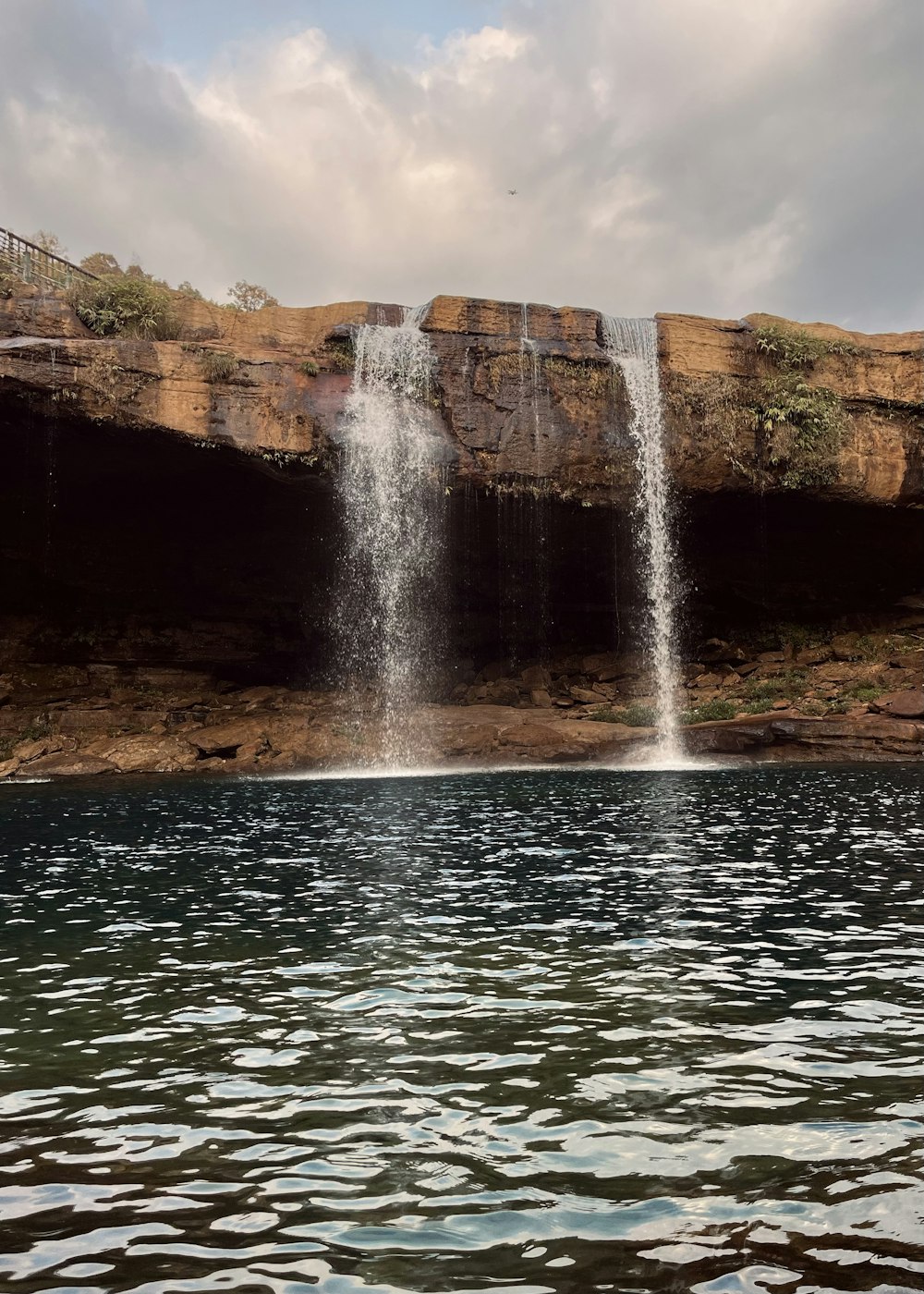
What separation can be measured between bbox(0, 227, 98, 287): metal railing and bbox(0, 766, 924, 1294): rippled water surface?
18.0 metres

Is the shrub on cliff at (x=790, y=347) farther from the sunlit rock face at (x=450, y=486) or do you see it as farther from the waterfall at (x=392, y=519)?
the waterfall at (x=392, y=519)

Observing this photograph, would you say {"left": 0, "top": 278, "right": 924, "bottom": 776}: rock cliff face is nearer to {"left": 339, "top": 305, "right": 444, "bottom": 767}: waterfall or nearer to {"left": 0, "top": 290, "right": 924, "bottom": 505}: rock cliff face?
{"left": 0, "top": 290, "right": 924, "bottom": 505}: rock cliff face

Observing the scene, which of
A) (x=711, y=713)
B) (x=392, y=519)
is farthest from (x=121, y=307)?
(x=711, y=713)

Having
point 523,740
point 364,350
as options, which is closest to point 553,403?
point 364,350

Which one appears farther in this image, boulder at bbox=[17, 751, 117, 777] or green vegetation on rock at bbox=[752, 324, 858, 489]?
green vegetation on rock at bbox=[752, 324, 858, 489]

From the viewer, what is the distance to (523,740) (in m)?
23.5

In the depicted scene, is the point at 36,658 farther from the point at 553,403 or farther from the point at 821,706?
the point at 821,706

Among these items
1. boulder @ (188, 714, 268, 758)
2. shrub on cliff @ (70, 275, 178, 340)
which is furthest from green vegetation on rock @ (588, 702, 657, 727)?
shrub on cliff @ (70, 275, 178, 340)

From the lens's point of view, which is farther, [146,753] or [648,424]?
[146,753]

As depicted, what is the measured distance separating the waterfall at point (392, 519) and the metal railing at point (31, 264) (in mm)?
7560

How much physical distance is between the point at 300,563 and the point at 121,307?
28.7ft

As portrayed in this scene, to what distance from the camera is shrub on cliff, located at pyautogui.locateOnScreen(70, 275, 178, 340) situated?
21531mm

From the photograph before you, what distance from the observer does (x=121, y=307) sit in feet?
71.2

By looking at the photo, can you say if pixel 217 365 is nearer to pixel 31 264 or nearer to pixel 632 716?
pixel 31 264
